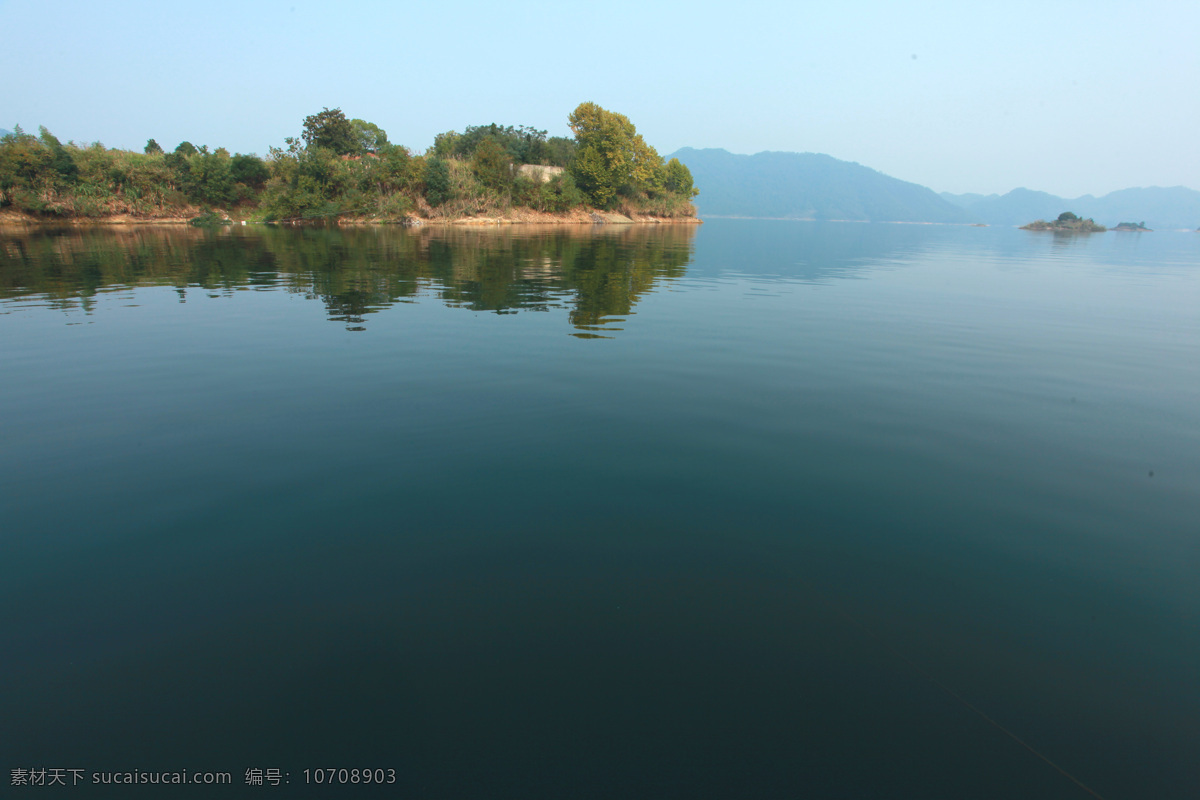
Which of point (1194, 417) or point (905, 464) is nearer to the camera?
point (905, 464)

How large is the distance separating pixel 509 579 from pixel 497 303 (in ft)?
45.9

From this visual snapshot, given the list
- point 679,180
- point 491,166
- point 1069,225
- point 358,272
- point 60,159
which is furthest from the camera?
point 1069,225

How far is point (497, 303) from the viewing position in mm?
17859

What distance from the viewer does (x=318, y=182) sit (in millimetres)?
Answer: 67812

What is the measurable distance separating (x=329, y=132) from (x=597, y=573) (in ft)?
294

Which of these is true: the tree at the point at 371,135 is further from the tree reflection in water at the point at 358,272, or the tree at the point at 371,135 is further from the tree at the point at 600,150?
the tree reflection in water at the point at 358,272

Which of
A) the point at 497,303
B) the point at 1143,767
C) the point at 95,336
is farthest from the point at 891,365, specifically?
the point at 95,336

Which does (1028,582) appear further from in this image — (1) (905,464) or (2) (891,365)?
(2) (891,365)

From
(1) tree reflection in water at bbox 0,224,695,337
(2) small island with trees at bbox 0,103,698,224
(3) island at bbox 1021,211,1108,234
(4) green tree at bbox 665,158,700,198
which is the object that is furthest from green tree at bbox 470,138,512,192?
(3) island at bbox 1021,211,1108,234

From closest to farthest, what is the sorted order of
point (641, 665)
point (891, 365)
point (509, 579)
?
point (641, 665) → point (509, 579) → point (891, 365)

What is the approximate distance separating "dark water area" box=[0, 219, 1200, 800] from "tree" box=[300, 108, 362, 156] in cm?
7678

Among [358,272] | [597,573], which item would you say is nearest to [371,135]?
[358,272]

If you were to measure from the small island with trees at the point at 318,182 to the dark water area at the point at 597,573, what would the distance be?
6426 cm

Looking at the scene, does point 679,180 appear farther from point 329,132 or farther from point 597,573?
point 597,573
